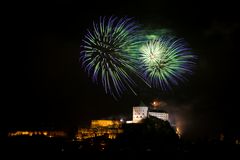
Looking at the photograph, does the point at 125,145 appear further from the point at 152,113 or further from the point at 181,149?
the point at 152,113

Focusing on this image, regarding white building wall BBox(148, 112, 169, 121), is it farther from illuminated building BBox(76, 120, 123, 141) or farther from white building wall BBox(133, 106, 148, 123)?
illuminated building BBox(76, 120, 123, 141)

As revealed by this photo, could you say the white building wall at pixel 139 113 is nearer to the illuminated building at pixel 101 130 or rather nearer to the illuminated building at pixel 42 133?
the illuminated building at pixel 101 130

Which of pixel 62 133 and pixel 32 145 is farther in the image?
pixel 62 133

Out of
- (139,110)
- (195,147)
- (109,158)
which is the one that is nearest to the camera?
(109,158)

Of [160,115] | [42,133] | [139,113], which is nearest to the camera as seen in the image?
[42,133]

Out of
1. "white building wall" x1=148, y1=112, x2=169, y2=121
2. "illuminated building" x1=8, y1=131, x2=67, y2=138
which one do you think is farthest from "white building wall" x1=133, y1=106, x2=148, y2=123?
"illuminated building" x1=8, y1=131, x2=67, y2=138

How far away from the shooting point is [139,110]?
88.6 m

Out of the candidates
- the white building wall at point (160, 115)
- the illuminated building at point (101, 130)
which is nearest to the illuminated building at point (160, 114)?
the white building wall at point (160, 115)

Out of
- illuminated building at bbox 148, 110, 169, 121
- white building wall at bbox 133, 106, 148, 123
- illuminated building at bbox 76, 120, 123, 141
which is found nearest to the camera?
illuminated building at bbox 76, 120, 123, 141

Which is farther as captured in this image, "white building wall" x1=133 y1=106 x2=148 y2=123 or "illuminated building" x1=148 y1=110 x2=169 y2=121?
"illuminated building" x1=148 y1=110 x2=169 y2=121

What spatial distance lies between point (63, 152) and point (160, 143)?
19503mm

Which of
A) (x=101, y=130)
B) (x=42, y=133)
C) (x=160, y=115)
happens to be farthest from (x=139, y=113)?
(x=42, y=133)

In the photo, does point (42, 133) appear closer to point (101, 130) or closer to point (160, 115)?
point (101, 130)

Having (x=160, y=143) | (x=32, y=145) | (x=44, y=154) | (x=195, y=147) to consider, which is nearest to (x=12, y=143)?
(x=32, y=145)
